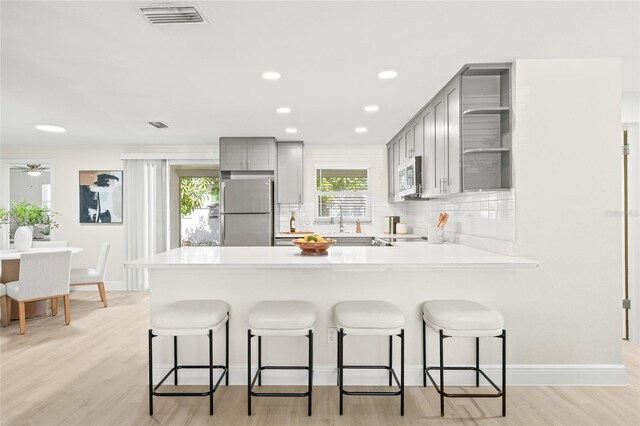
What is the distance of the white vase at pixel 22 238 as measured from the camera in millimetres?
4449

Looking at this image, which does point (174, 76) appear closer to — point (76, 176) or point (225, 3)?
point (225, 3)

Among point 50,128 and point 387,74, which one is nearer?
point 387,74

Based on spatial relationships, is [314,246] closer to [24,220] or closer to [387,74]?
[387,74]

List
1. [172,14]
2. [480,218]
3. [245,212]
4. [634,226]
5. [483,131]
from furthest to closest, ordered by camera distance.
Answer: [245,212]
[634,226]
[480,218]
[483,131]
[172,14]

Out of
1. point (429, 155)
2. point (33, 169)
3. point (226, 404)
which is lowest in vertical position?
point (226, 404)

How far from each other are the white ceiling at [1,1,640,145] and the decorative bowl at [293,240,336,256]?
1295 mm

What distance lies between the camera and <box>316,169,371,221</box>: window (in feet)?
19.8

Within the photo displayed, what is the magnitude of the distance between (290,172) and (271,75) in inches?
105

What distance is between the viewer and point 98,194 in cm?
604

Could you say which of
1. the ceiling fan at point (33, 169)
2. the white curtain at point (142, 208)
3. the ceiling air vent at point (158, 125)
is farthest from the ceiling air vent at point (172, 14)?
the ceiling fan at point (33, 169)

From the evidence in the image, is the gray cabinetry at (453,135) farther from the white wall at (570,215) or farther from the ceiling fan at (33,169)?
the ceiling fan at (33,169)

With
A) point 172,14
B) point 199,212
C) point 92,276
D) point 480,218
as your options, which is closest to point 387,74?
point 480,218

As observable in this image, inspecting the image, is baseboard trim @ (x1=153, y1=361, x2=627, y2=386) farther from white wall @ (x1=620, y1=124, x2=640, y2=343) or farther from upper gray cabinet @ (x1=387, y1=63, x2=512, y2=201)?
upper gray cabinet @ (x1=387, y1=63, x2=512, y2=201)

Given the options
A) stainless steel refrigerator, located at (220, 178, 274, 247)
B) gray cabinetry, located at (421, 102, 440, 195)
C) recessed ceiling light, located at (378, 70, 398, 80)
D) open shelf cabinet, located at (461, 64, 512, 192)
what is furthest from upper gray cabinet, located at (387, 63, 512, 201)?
stainless steel refrigerator, located at (220, 178, 274, 247)
